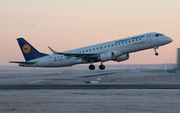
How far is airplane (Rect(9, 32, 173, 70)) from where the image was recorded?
4306 centimetres

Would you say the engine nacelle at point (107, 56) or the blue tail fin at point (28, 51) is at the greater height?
the blue tail fin at point (28, 51)

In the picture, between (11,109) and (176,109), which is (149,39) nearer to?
(176,109)

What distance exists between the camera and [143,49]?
43875 mm

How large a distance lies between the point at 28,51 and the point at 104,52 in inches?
789

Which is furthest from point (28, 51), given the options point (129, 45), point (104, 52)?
point (129, 45)

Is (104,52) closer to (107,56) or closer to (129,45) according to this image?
(107,56)

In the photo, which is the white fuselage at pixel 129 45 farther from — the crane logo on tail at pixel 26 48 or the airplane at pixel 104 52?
the crane logo on tail at pixel 26 48

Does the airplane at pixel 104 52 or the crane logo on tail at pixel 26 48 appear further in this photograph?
the crane logo on tail at pixel 26 48

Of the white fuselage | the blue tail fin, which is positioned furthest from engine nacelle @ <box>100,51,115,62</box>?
the blue tail fin

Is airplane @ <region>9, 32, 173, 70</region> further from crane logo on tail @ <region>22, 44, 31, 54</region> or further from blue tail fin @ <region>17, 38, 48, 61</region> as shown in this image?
crane logo on tail @ <region>22, 44, 31, 54</region>

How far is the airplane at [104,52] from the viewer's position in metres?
43.1

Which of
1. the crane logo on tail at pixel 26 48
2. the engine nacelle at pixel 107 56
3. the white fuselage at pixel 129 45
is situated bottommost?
the engine nacelle at pixel 107 56

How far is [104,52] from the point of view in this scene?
45.6m

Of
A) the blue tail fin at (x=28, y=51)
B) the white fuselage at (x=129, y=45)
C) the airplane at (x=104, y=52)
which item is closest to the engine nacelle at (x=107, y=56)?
the airplane at (x=104, y=52)
